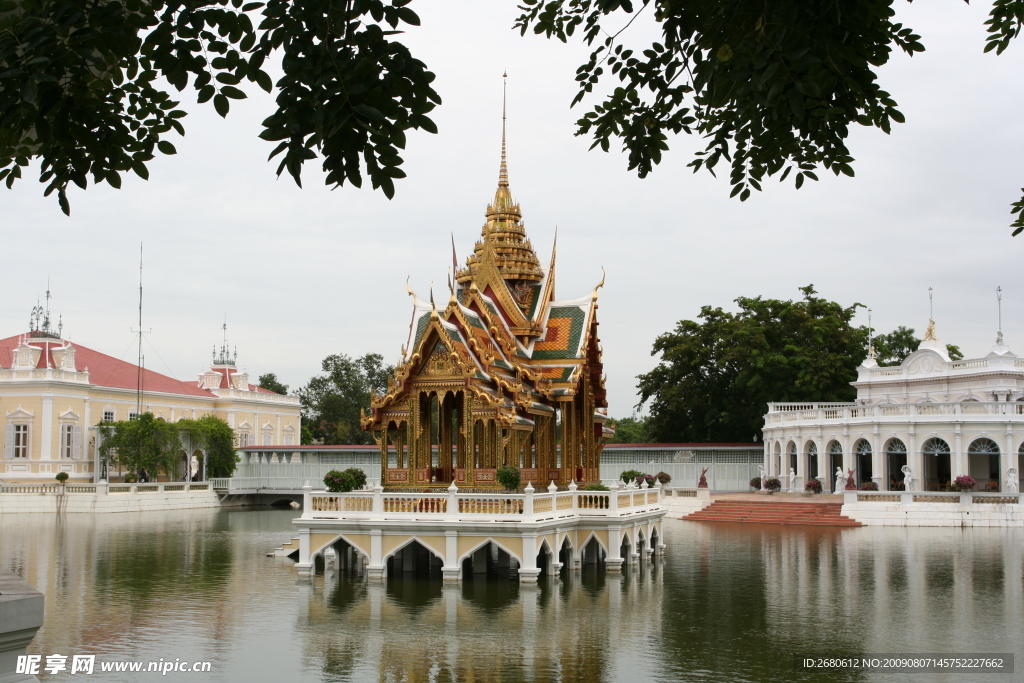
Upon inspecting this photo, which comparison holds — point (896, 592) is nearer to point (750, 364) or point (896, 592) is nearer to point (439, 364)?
point (439, 364)

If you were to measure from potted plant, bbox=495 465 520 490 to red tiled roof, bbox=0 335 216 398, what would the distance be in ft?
119

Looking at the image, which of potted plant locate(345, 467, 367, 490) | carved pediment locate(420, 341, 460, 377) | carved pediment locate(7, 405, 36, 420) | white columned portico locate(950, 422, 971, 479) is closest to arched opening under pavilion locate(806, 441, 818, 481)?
white columned portico locate(950, 422, 971, 479)

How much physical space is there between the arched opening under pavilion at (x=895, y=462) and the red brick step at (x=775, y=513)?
13.9 feet

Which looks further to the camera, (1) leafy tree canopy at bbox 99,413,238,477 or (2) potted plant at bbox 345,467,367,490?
(1) leafy tree canopy at bbox 99,413,238,477

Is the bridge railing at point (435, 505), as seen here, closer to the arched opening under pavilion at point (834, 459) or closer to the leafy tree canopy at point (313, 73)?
the leafy tree canopy at point (313, 73)

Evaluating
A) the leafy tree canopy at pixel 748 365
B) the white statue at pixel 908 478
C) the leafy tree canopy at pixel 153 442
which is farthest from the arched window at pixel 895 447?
the leafy tree canopy at pixel 153 442

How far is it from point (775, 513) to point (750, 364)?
540 inches

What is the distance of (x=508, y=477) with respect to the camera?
58.6 feet

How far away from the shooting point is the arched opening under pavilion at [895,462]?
37.3m

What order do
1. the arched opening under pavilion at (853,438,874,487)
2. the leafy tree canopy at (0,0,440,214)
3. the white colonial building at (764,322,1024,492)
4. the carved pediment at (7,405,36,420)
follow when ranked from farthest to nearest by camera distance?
1. the carved pediment at (7,405,36,420)
2. the arched opening under pavilion at (853,438,874,487)
3. the white colonial building at (764,322,1024,492)
4. the leafy tree canopy at (0,0,440,214)

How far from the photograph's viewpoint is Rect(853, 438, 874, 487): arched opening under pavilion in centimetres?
3872

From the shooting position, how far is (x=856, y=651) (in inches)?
468

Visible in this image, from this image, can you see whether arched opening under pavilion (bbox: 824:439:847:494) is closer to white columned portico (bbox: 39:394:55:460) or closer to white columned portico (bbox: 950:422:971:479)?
white columned portico (bbox: 950:422:971:479)

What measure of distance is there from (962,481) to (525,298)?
17516mm
